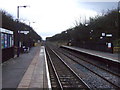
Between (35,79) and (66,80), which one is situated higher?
(35,79)

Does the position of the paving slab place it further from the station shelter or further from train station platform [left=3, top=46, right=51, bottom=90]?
the station shelter

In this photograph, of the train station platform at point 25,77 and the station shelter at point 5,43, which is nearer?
the train station platform at point 25,77

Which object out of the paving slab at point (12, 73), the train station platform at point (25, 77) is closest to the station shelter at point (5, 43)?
the paving slab at point (12, 73)

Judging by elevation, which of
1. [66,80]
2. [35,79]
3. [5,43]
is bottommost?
[66,80]

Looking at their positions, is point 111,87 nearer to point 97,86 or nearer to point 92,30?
point 97,86

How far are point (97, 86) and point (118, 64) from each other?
26.1 ft

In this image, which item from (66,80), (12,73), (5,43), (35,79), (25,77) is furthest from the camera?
(5,43)

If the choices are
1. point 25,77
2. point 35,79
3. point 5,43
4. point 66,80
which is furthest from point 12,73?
point 5,43

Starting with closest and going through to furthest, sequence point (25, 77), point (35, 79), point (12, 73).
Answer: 1. point (35, 79)
2. point (25, 77)
3. point (12, 73)

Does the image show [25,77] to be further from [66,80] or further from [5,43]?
[5,43]

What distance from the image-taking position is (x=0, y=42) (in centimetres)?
1631

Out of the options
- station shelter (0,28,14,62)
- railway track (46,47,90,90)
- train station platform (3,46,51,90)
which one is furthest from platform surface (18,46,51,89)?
station shelter (0,28,14,62)

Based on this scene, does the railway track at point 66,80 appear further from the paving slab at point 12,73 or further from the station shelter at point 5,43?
the station shelter at point 5,43

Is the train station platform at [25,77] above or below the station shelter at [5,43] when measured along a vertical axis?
below
